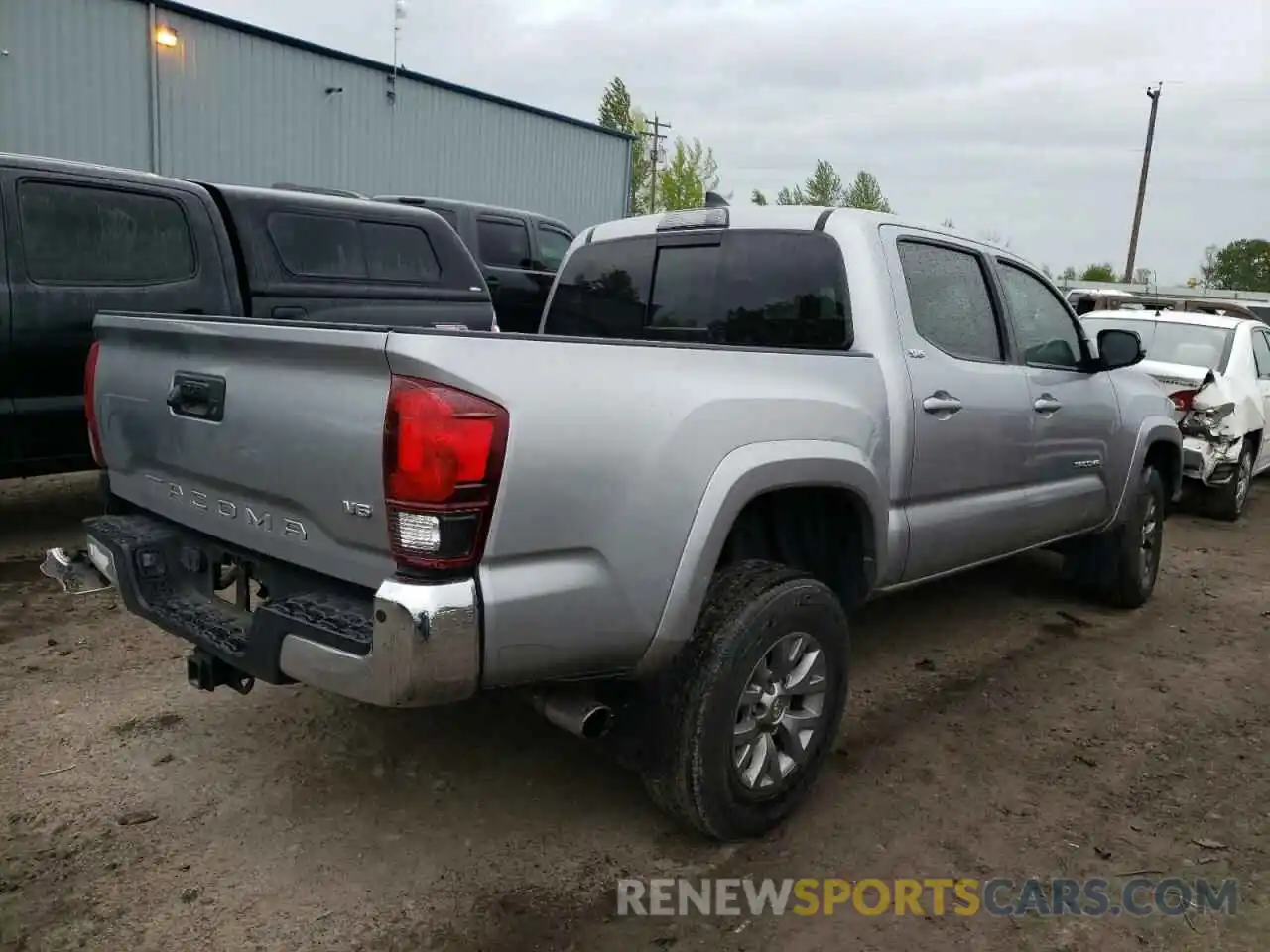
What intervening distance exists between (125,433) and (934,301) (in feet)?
9.40

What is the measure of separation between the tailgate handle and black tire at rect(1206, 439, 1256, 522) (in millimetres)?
8073

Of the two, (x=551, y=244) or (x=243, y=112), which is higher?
(x=243, y=112)

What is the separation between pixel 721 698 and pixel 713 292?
1.72 m

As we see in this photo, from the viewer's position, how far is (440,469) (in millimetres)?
2188

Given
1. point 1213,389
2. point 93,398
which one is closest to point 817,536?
point 93,398

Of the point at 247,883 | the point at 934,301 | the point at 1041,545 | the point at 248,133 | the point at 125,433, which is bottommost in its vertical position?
the point at 247,883

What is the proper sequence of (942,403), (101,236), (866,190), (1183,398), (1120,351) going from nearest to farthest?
1. (942,403)
2. (1120,351)
3. (101,236)
4. (1183,398)
5. (866,190)

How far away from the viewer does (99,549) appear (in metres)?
3.13

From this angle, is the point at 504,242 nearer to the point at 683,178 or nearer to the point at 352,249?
the point at 352,249

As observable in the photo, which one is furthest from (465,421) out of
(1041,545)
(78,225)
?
(78,225)

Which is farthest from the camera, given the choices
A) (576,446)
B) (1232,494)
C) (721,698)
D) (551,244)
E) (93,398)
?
(551,244)

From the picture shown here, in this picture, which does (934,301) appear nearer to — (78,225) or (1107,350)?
(1107,350)

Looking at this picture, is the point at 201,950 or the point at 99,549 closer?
the point at 201,950

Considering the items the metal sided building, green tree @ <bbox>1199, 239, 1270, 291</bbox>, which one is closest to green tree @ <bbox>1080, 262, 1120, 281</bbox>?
green tree @ <bbox>1199, 239, 1270, 291</bbox>
